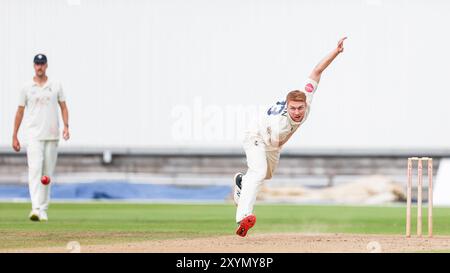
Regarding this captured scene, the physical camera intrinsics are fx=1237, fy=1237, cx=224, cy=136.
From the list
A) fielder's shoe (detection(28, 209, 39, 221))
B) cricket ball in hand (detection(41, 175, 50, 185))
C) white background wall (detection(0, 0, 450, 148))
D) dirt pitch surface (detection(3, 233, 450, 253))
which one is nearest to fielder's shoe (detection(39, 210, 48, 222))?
fielder's shoe (detection(28, 209, 39, 221))

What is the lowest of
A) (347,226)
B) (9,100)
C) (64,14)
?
(347,226)

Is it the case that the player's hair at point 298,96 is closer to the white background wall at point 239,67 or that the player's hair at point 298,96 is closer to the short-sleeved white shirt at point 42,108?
the short-sleeved white shirt at point 42,108

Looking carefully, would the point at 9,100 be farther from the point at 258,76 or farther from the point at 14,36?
the point at 258,76

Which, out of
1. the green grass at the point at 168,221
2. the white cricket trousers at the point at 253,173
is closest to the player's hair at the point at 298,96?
the white cricket trousers at the point at 253,173

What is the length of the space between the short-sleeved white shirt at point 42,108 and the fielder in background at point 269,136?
9.53ft

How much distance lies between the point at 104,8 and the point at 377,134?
14.2 feet

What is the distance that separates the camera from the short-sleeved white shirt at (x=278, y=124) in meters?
8.24

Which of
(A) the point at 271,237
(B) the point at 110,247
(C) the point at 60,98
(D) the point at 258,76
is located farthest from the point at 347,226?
(D) the point at 258,76

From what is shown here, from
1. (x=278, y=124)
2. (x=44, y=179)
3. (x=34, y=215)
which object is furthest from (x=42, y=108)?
(x=278, y=124)

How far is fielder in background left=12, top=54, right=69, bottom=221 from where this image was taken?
10930 mm

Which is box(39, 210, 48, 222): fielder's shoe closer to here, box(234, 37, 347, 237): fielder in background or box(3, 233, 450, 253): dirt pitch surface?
box(3, 233, 450, 253): dirt pitch surface

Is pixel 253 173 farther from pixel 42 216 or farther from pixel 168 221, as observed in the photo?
pixel 168 221

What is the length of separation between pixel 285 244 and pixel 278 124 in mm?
913

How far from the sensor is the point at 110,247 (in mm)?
8289
